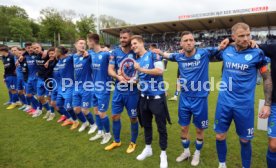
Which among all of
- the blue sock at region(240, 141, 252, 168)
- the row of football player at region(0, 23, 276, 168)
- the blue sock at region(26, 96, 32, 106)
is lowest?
the blue sock at region(240, 141, 252, 168)

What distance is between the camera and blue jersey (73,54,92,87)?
211 inches

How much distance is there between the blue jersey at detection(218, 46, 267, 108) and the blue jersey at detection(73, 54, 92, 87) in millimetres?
3117

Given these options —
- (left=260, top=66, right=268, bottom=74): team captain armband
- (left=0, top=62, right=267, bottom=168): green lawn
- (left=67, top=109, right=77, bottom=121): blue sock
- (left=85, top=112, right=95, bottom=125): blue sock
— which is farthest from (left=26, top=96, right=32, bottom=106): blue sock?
(left=260, top=66, right=268, bottom=74): team captain armband

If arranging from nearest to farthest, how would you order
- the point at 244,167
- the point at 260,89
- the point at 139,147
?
1. the point at 244,167
2. the point at 139,147
3. the point at 260,89

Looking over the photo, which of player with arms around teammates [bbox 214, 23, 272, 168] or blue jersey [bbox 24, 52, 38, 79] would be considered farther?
blue jersey [bbox 24, 52, 38, 79]

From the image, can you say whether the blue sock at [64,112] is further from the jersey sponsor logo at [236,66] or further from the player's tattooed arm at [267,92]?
the player's tattooed arm at [267,92]

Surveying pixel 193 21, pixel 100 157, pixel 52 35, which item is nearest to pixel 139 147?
pixel 100 157

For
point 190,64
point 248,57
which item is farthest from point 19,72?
point 248,57

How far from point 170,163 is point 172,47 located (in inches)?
1651

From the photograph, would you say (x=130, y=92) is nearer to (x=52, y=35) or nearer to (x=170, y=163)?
(x=170, y=163)

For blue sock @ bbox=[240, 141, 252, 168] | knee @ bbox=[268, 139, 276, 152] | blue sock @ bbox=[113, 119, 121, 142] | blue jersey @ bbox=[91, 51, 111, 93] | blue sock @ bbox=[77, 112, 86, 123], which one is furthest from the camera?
blue sock @ bbox=[77, 112, 86, 123]

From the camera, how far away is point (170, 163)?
422 centimetres

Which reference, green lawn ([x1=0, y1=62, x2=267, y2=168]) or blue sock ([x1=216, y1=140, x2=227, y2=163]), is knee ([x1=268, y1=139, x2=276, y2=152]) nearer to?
blue sock ([x1=216, y1=140, x2=227, y2=163])

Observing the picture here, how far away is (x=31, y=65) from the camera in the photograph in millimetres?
7184
